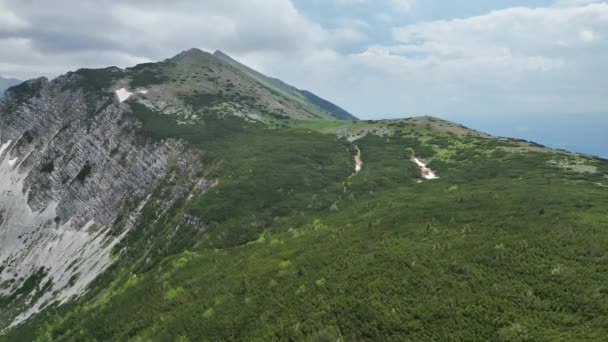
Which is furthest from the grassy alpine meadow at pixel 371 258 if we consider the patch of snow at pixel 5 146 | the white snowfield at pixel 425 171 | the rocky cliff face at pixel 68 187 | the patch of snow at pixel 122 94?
the patch of snow at pixel 5 146

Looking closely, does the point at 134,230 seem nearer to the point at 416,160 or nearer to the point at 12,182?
the point at 416,160

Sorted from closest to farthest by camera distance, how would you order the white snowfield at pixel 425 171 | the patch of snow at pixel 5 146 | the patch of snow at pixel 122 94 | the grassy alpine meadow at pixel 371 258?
the grassy alpine meadow at pixel 371 258 → the white snowfield at pixel 425 171 → the patch of snow at pixel 122 94 → the patch of snow at pixel 5 146

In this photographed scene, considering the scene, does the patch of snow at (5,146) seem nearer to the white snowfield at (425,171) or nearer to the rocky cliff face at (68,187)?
the rocky cliff face at (68,187)

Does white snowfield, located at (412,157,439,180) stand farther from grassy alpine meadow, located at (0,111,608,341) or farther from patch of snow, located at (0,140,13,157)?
patch of snow, located at (0,140,13,157)

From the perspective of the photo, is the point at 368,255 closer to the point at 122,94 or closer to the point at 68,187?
the point at 68,187

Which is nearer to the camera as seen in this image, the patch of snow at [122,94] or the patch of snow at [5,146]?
the patch of snow at [122,94]

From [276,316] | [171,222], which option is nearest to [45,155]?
[171,222]

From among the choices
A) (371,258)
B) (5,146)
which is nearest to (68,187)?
(5,146)

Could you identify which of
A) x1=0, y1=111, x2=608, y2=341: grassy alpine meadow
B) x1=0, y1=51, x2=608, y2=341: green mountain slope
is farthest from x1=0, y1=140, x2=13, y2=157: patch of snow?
x1=0, y1=111, x2=608, y2=341: grassy alpine meadow
